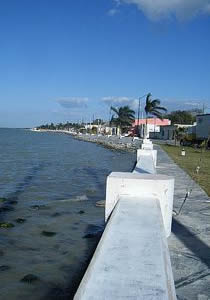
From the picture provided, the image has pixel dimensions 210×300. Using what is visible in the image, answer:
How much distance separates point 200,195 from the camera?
10.3 metres

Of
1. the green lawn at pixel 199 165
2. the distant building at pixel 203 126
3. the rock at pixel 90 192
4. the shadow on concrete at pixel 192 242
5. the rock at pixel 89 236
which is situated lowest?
the rock at pixel 90 192

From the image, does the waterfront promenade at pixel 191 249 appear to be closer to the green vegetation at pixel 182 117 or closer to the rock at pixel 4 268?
the rock at pixel 4 268

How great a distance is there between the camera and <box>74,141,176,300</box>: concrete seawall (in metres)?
2.29

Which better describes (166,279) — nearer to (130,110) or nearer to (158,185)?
(158,185)

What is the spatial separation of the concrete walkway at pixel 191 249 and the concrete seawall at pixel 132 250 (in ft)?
2.45

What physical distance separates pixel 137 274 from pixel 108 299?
1.40 feet

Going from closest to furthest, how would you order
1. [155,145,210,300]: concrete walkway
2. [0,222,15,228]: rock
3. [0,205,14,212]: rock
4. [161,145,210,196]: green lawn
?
[155,145,210,300]: concrete walkway
[0,222,15,228]: rock
[0,205,14,212]: rock
[161,145,210,196]: green lawn

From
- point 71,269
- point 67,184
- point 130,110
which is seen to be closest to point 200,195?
point 71,269

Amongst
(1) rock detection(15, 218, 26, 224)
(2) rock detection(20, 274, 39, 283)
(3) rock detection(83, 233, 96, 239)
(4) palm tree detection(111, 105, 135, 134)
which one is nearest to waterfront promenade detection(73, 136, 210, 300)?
(3) rock detection(83, 233, 96, 239)

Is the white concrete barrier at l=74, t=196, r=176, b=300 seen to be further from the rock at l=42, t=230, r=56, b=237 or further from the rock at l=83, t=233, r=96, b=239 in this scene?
the rock at l=42, t=230, r=56, b=237

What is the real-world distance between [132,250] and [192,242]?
3.12 m

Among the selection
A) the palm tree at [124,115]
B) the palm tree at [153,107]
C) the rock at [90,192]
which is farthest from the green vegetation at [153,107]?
the rock at [90,192]

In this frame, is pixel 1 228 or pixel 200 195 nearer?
pixel 1 228

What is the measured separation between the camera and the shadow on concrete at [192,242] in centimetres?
523
